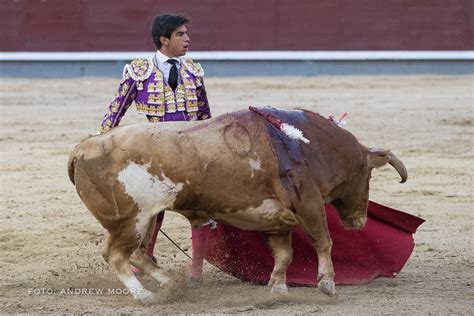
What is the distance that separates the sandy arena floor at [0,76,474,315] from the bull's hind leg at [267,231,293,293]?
11 centimetres

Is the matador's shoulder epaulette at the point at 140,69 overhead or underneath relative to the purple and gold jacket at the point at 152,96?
overhead

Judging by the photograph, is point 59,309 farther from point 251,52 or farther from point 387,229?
point 251,52

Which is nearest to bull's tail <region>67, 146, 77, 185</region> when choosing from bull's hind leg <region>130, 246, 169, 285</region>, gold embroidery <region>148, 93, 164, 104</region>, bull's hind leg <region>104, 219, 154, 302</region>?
bull's hind leg <region>104, 219, 154, 302</region>

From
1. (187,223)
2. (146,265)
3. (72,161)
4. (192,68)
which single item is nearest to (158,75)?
(192,68)

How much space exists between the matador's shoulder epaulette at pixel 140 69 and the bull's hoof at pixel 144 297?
2.76 feet

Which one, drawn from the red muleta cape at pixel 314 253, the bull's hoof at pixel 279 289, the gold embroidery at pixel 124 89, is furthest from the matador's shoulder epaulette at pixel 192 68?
the bull's hoof at pixel 279 289

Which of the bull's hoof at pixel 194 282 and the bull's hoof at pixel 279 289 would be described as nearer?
the bull's hoof at pixel 279 289

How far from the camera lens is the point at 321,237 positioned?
3.68m

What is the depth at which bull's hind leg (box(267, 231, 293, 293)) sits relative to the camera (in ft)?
12.4

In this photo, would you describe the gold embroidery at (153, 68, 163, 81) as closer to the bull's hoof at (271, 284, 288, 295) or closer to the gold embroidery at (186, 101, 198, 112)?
the gold embroidery at (186, 101, 198, 112)

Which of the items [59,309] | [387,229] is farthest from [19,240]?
[387,229]

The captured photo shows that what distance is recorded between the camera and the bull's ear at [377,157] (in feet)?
12.8

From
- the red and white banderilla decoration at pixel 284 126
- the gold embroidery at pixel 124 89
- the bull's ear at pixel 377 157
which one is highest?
the gold embroidery at pixel 124 89

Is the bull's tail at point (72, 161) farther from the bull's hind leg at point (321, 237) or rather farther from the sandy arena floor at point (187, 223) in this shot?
the bull's hind leg at point (321, 237)
